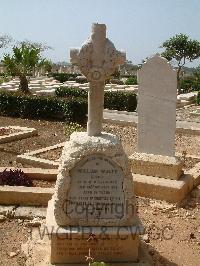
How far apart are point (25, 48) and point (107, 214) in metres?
18.6

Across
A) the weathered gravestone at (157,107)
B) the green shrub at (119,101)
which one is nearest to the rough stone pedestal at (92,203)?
the weathered gravestone at (157,107)

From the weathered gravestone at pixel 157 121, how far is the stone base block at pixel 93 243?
2749mm

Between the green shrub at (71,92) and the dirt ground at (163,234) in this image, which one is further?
the green shrub at (71,92)

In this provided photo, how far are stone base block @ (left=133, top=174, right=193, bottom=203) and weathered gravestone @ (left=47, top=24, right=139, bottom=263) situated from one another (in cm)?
226

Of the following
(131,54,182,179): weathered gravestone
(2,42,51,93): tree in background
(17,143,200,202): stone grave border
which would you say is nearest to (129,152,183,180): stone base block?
(131,54,182,179): weathered gravestone

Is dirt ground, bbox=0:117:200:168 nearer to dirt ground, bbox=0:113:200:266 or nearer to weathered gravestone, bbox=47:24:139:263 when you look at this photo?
dirt ground, bbox=0:113:200:266

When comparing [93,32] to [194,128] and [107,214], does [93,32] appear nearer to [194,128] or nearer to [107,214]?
[107,214]

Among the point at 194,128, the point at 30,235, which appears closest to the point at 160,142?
the point at 30,235

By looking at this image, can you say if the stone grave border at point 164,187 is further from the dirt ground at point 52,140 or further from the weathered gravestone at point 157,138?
the dirt ground at point 52,140

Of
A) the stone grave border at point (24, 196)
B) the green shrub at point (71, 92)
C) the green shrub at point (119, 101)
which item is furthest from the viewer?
the green shrub at point (71, 92)

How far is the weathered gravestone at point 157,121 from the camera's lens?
696 centimetres

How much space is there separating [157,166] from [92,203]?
9.82 feet

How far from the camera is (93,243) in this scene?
4.17m

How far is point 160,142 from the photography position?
24.2 ft
